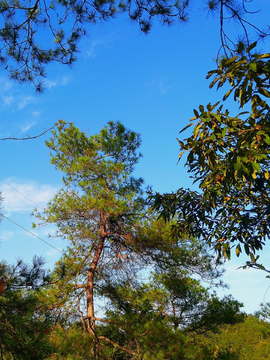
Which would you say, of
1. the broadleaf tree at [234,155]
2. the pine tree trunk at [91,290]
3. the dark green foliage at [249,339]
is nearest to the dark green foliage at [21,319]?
the broadleaf tree at [234,155]

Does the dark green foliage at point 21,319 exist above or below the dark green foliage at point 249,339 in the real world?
below

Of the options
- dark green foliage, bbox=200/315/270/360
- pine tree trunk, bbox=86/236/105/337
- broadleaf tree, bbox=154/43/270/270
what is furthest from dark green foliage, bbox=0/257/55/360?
dark green foliage, bbox=200/315/270/360

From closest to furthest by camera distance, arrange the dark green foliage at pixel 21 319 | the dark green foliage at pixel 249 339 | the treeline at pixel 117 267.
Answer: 1. the dark green foliage at pixel 21 319
2. the treeline at pixel 117 267
3. the dark green foliage at pixel 249 339

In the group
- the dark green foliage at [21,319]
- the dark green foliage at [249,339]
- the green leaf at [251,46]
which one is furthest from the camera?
the dark green foliage at [249,339]

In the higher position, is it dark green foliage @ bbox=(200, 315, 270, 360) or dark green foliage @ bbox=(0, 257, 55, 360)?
dark green foliage @ bbox=(200, 315, 270, 360)

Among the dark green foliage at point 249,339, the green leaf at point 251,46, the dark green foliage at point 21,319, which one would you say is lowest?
the dark green foliage at point 21,319

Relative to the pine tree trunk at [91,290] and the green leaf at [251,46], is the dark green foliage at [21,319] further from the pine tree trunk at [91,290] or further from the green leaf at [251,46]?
the pine tree trunk at [91,290]

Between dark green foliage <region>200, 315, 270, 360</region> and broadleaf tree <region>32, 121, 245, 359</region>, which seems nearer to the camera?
broadleaf tree <region>32, 121, 245, 359</region>

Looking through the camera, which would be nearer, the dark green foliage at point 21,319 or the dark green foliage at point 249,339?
the dark green foliage at point 21,319

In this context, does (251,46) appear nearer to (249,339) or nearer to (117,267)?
(117,267)

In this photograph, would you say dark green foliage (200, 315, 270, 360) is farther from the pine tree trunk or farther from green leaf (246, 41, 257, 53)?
green leaf (246, 41, 257, 53)

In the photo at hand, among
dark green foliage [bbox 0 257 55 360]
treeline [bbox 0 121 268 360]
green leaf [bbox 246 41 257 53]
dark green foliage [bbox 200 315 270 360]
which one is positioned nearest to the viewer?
dark green foliage [bbox 0 257 55 360]

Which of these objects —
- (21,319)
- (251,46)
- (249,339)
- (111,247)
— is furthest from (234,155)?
(249,339)

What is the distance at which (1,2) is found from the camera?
10.7 feet
